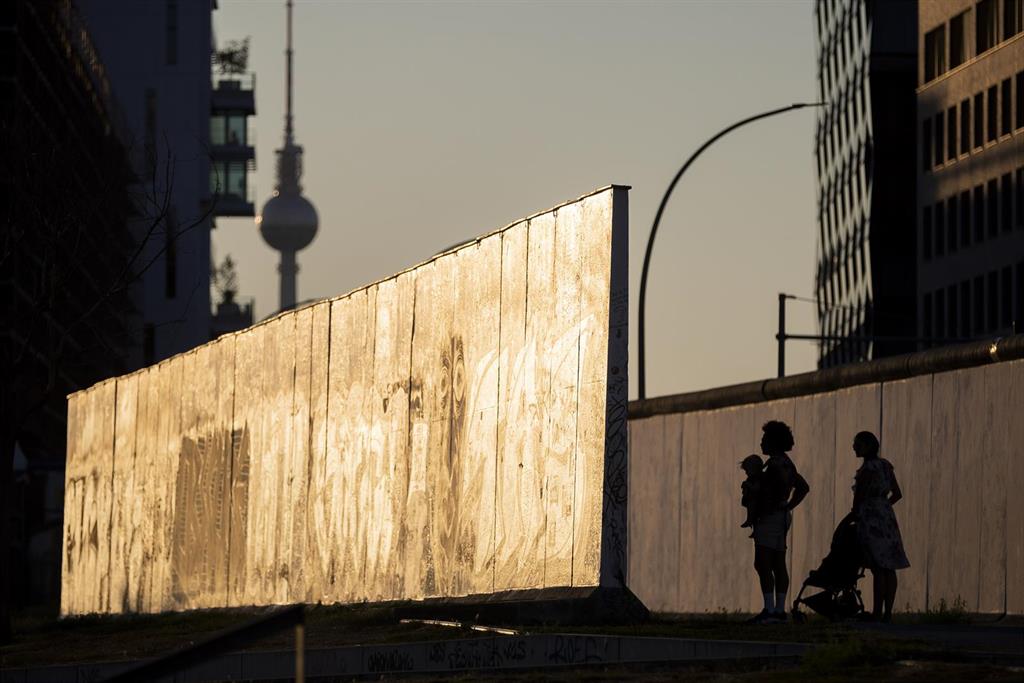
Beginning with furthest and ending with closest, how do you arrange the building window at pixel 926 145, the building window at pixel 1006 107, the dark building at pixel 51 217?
the building window at pixel 926 145 → the building window at pixel 1006 107 → the dark building at pixel 51 217

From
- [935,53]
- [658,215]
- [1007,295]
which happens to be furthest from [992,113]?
[658,215]

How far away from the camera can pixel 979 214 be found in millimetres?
77500

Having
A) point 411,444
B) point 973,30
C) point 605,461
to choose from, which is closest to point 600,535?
point 605,461

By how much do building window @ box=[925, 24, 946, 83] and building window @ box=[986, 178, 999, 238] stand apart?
17.7ft

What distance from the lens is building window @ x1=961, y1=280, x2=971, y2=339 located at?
258 feet

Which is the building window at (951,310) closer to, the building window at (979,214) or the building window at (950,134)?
the building window at (979,214)

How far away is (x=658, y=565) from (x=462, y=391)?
23.8ft

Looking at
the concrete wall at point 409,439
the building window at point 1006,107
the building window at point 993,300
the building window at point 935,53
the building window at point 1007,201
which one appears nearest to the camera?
the concrete wall at point 409,439

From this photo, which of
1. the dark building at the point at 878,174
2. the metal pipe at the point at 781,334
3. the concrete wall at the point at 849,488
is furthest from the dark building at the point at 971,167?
the concrete wall at the point at 849,488

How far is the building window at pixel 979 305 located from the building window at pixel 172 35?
45.7m

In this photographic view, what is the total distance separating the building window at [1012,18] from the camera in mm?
70944

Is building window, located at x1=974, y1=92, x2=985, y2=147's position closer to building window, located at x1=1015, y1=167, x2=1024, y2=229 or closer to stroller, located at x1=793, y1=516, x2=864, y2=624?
building window, located at x1=1015, y1=167, x2=1024, y2=229

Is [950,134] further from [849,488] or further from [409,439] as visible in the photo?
[409,439]

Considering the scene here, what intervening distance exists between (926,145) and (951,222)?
3191 millimetres
